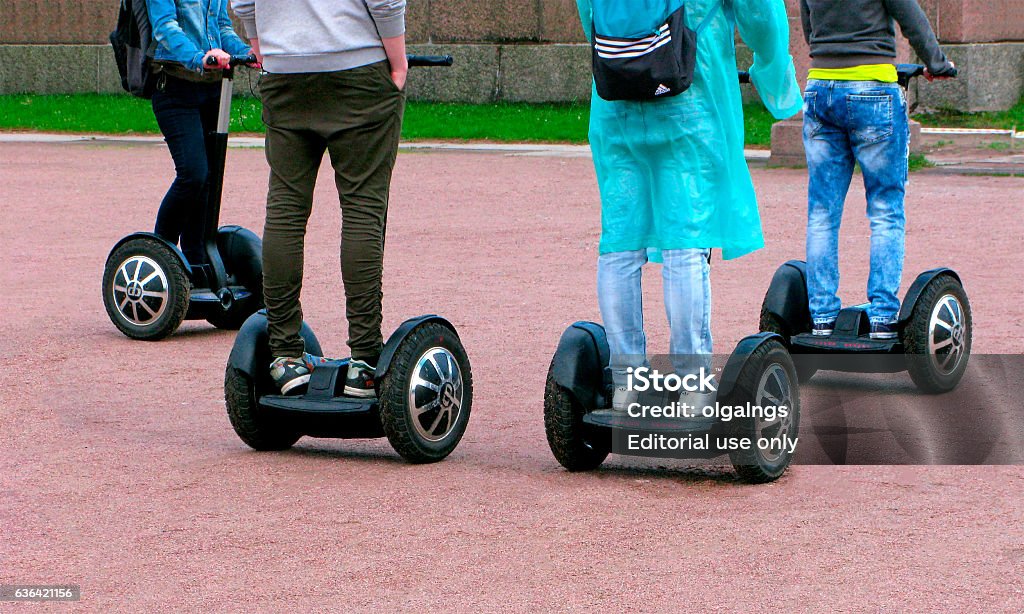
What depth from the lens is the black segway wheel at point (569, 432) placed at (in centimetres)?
461

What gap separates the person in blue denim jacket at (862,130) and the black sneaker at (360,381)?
1992 millimetres

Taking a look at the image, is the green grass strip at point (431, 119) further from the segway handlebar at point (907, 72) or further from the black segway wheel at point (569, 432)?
the black segway wheel at point (569, 432)

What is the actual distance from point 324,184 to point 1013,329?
8.13 metres

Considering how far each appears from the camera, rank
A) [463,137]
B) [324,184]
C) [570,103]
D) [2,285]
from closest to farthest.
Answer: [2,285], [324,184], [463,137], [570,103]

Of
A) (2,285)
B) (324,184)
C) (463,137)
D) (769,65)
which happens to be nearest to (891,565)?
(769,65)

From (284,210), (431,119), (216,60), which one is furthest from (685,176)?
(431,119)

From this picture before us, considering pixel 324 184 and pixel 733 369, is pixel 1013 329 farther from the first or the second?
pixel 324 184

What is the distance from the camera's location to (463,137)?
19.5 m

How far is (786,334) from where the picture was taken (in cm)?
612

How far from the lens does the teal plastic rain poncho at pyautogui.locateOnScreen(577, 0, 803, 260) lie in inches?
178

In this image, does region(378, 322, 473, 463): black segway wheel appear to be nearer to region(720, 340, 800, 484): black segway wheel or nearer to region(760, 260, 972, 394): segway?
region(720, 340, 800, 484): black segway wheel

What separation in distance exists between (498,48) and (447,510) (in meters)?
20.6

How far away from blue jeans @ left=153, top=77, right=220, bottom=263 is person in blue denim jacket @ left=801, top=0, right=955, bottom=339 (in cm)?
278

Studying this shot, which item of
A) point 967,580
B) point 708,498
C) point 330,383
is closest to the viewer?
point 967,580
